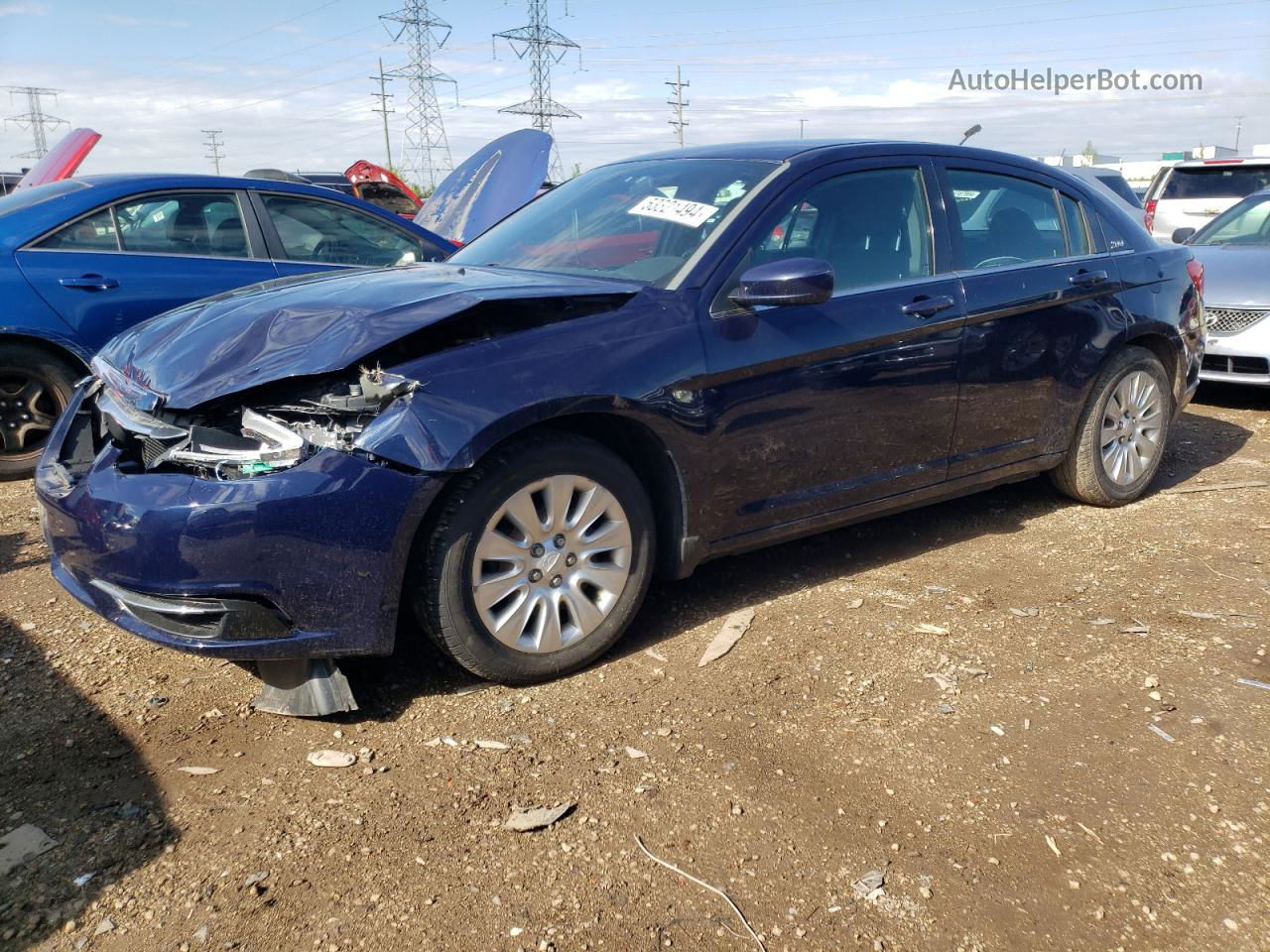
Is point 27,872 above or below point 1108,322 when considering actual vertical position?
below

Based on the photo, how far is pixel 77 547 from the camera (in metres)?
3.00

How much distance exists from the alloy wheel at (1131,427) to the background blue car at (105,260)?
11.2 feet

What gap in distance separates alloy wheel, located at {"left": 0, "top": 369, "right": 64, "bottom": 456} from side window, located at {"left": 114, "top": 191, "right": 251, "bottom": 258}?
873 mm

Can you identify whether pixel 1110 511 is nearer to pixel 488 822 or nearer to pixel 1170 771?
pixel 1170 771

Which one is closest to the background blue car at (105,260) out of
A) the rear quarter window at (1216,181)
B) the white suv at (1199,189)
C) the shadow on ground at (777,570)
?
the shadow on ground at (777,570)

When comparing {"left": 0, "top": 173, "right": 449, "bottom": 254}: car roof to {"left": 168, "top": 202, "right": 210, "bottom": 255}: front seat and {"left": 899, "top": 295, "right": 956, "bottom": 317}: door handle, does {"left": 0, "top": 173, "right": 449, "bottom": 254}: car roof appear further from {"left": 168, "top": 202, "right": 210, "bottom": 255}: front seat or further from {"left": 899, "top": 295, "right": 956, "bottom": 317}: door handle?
{"left": 899, "top": 295, "right": 956, "bottom": 317}: door handle

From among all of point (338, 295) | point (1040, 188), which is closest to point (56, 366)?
point (338, 295)

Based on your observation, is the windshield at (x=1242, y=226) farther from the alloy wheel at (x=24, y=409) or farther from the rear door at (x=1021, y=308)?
the alloy wheel at (x=24, y=409)

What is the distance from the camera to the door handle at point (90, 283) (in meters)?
5.50

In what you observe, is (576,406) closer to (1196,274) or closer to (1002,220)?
(1002,220)

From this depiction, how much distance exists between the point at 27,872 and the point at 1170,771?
2.88 m

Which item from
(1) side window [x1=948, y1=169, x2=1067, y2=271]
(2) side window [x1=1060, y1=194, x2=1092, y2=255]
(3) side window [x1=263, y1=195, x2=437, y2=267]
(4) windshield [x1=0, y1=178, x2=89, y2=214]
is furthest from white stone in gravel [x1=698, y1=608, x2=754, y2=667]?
(4) windshield [x1=0, y1=178, x2=89, y2=214]

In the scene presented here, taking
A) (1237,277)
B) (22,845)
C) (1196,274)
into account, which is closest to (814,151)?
(1196,274)

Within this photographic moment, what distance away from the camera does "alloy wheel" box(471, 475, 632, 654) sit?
3131 mm
